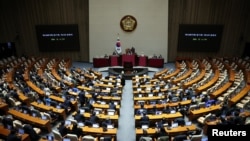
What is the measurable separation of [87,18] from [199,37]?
485 inches

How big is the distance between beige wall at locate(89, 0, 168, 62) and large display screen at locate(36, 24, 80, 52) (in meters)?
1.85

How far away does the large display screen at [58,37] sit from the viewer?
26.0 metres

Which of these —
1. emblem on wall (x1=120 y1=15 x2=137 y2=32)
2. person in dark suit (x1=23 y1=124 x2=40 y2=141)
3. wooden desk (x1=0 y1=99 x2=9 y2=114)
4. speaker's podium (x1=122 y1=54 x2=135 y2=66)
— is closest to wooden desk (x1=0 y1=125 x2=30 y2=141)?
person in dark suit (x1=23 y1=124 x2=40 y2=141)

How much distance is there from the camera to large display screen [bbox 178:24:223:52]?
2534 centimetres

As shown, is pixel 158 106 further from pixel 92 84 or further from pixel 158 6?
pixel 158 6

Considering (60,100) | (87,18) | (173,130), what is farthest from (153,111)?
(87,18)

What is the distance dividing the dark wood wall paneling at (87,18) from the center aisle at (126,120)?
11628mm

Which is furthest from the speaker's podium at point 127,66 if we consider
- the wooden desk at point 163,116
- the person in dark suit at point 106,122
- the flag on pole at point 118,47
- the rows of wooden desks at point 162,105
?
the person in dark suit at point 106,122

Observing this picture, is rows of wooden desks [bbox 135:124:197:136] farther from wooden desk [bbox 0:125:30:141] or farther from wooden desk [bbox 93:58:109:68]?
wooden desk [bbox 93:58:109:68]

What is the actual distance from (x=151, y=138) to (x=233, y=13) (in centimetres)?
1993

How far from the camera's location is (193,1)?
24766mm

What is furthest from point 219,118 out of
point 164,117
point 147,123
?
point 147,123

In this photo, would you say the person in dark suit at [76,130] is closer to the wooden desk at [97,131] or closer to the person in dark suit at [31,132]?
the wooden desk at [97,131]

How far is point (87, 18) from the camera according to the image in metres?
25.8
